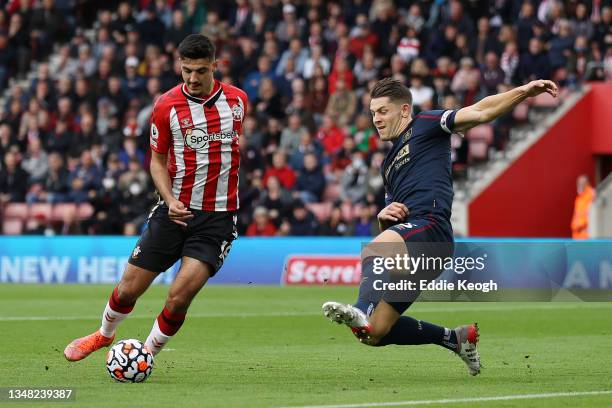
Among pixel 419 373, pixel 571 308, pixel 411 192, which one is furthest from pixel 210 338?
pixel 571 308

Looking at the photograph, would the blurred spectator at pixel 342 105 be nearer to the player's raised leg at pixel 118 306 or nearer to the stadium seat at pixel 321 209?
the stadium seat at pixel 321 209

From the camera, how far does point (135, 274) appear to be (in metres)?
9.53

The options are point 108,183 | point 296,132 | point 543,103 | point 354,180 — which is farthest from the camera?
point 543,103

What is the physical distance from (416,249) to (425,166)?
2.06ft

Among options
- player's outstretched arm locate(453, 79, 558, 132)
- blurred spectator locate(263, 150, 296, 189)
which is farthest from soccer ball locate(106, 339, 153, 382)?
blurred spectator locate(263, 150, 296, 189)

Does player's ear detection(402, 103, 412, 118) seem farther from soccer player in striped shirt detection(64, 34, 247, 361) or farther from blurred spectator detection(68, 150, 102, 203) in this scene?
blurred spectator detection(68, 150, 102, 203)

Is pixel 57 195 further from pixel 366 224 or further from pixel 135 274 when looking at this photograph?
pixel 135 274

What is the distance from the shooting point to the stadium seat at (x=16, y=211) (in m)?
26.4

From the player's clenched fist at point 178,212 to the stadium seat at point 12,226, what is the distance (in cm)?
1767

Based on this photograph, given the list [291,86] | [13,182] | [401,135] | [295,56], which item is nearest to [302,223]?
[291,86]

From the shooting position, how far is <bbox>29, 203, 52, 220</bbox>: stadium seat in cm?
2608

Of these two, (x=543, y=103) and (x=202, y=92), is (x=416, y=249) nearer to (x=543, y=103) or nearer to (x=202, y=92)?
(x=202, y=92)

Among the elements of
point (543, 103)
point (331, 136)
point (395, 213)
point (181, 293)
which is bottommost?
point (181, 293)

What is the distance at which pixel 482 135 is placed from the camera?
2552 centimetres
